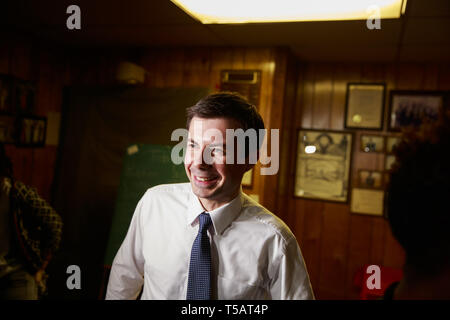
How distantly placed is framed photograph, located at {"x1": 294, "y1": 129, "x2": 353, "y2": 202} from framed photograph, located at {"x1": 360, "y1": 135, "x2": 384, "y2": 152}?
97 millimetres

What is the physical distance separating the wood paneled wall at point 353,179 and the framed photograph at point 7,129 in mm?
1738

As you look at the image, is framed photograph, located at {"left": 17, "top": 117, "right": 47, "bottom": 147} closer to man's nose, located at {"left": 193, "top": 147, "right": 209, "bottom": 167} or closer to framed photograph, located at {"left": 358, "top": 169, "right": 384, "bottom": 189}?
man's nose, located at {"left": 193, "top": 147, "right": 209, "bottom": 167}

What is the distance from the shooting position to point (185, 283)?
992mm

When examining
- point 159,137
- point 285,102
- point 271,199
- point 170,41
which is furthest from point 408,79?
point 159,137

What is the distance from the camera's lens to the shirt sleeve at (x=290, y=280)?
3.11 ft

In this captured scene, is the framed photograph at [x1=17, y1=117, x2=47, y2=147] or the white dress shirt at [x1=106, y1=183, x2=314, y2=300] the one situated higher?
the framed photograph at [x1=17, y1=117, x2=47, y2=147]

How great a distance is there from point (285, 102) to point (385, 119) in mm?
777

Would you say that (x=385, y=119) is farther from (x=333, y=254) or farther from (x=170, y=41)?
(x=170, y=41)

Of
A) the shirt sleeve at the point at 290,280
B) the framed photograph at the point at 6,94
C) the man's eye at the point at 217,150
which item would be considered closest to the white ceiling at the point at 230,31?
the framed photograph at the point at 6,94

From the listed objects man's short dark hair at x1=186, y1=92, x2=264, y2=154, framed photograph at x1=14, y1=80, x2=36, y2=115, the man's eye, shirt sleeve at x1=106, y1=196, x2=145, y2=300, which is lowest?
shirt sleeve at x1=106, y1=196, x2=145, y2=300

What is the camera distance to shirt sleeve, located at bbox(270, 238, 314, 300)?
0.95 meters

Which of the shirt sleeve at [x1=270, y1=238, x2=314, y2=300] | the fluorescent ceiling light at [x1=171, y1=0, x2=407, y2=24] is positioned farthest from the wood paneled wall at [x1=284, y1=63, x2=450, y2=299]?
the shirt sleeve at [x1=270, y1=238, x2=314, y2=300]

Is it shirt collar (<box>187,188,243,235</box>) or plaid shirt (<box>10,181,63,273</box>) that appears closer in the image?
shirt collar (<box>187,188,243,235</box>)

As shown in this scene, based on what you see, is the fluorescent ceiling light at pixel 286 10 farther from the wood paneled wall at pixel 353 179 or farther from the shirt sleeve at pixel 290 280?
the shirt sleeve at pixel 290 280
